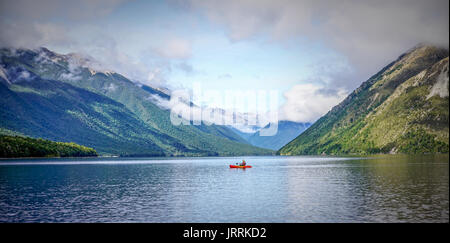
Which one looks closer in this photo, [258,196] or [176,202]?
[176,202]

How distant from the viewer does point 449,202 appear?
58.7 meters

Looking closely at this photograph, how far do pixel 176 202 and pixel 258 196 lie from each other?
16327 millimetres

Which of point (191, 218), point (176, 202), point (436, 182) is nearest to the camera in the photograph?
point (191, 218)
